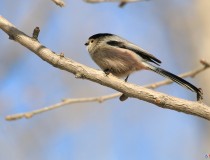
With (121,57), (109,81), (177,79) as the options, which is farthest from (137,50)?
(109,81)

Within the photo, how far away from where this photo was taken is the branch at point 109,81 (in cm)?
244

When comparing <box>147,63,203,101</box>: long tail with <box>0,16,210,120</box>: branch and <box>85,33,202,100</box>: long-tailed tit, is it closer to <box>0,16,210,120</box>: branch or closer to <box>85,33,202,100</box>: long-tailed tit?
<box>85,33,202,100</box>: long-tailed tit

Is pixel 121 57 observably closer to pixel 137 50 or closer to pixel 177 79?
pixel 137 50

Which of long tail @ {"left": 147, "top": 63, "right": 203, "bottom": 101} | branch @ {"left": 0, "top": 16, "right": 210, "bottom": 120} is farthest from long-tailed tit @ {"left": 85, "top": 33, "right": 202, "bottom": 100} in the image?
branch @ {"left": 0, "top": 16, "right": 210, "bottom": 120}

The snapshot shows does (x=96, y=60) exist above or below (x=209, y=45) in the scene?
below

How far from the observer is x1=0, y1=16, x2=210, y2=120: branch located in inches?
96.0

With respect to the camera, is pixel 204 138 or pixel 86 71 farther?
pixel 204 138

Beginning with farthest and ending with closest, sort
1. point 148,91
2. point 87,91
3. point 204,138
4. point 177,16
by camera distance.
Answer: point 87,91
point 177,16
point 204,138
point 148,91

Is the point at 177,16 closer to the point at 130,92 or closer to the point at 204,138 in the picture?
the point at 204,138

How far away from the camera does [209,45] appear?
422 cm

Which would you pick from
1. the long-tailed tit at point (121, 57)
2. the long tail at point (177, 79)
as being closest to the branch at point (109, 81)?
the long tail at point (177, 79)

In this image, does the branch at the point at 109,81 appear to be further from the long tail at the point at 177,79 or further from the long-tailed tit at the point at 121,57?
the long-tailed tit at the point at 121,57

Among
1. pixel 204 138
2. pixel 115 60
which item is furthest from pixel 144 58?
pixel 204 138

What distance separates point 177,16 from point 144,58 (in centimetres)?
201
